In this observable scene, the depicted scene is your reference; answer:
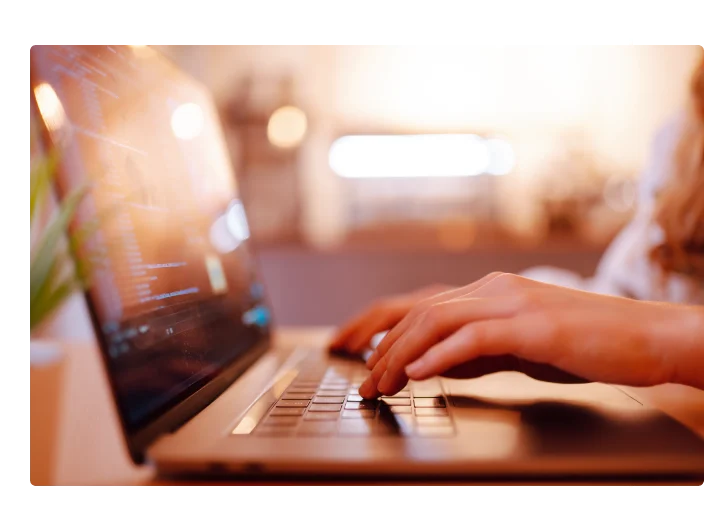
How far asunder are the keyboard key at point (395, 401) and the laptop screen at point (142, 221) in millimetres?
139

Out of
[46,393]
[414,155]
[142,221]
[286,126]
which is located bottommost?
[46,393]

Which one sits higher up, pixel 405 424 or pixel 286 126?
pixel 286 126

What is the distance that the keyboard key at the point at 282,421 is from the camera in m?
0.34

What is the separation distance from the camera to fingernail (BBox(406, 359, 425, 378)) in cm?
36

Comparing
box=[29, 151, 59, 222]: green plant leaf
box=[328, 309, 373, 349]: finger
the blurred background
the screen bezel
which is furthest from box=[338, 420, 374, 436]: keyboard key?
→ the blurred background

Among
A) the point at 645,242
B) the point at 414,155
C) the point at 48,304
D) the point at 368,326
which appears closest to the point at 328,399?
the point at 368,326

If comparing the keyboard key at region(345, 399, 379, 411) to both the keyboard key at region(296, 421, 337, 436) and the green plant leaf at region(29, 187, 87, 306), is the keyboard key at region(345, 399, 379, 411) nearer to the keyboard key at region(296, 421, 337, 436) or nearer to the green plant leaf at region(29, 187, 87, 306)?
the keyboard key at region(296, 421, 337, 436)

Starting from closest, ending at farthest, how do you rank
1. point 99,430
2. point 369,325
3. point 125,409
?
point 125,409, point 99,430, point 369,325

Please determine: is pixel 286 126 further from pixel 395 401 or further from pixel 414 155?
pixel 395 401

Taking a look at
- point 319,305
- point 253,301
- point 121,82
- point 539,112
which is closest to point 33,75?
point 121,82

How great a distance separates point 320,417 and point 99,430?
A: 29cm

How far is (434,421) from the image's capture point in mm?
344

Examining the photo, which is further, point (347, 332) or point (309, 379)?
point (347, 332)
